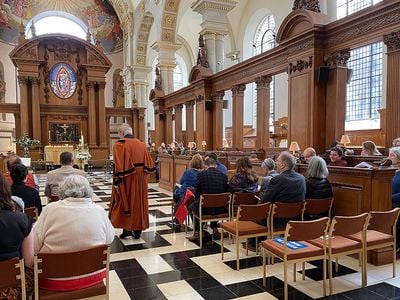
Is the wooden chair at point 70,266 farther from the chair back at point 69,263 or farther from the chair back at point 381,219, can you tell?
the chair back at point 381,219

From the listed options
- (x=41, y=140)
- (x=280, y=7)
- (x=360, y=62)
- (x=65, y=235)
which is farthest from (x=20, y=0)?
(x=65, y=235)

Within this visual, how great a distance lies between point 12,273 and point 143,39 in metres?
22.4

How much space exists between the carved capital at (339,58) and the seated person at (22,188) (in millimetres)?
6105

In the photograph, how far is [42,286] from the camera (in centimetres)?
232

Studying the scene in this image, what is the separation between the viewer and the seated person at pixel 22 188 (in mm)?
3775

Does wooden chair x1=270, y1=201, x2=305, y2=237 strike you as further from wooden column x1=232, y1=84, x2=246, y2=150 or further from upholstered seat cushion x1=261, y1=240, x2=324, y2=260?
wooden column x1=232, y1=84, x2=246, y2=150

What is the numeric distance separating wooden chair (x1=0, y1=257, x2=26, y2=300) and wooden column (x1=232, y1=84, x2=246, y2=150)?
9932 mm

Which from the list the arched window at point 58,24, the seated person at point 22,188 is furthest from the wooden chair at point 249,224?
the arched window at point 58,24

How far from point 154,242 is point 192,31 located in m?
21.2

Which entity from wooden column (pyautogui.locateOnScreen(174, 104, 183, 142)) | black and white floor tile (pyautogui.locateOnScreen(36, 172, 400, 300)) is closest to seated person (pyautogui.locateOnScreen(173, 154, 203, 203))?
black and white floor tile (pyautogui.locateOnScreen(36, 172, 400, 300))

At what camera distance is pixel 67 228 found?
91.4 inches

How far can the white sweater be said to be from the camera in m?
2.31

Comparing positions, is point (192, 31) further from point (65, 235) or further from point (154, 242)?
point (65, 235)

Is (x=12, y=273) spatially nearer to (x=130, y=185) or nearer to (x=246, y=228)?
(x=246, y=228)
